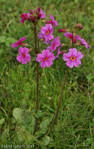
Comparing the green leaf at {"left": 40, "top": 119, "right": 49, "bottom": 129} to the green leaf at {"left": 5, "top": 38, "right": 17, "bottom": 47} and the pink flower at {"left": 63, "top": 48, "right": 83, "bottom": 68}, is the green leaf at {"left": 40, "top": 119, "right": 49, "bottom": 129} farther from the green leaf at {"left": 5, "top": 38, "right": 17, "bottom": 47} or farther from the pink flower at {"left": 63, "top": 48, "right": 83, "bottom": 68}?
the green leaf at {"left": 5, "top": 38, "right": 17, "bottom": 47}

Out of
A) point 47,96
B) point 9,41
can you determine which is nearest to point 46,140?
point 47,96

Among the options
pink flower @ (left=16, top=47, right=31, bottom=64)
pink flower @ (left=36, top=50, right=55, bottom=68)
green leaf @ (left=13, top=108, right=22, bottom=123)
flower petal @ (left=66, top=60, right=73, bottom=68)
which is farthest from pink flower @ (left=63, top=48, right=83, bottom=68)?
green leaf @ (left=13, top=108, right=22, bottom=123)

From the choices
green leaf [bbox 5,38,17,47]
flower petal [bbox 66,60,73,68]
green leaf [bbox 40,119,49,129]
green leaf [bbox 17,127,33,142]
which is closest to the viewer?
flower petal [bbox 66,60,73,68]

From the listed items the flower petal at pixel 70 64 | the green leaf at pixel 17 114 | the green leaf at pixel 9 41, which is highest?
the flower petal at pixel 70 64

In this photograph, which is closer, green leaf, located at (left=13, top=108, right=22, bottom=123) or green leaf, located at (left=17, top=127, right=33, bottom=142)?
green leaf, located at (left=17, top=127, right=33, bottom=142)

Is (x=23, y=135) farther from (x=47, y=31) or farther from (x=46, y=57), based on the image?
(x=47, y=31)

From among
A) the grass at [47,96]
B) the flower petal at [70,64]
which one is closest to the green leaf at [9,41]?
the grass at [47,96]

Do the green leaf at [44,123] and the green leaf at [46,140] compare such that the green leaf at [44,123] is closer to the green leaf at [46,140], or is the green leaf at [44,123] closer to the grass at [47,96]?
the grass at [47,96]
